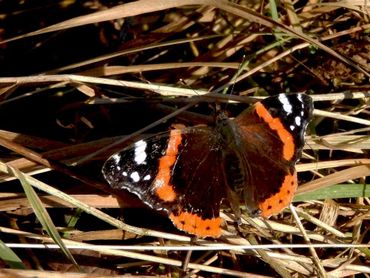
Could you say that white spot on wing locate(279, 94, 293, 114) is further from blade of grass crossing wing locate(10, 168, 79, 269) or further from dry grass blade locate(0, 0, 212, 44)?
blade of grass crossing wing locate(10, 168, 79, 269)

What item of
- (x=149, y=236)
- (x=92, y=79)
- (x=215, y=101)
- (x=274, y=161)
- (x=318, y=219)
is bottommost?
(x=318, y=219)

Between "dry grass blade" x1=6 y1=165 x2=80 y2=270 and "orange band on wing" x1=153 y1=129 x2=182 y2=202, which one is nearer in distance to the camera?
"dry grass blade" x1=6 y1=165 x2=80 y2=270

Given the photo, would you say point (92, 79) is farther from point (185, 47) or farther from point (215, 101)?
point (185, 47)

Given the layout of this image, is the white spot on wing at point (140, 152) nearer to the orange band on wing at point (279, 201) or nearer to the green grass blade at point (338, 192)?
the orange band on wing at point (279, 201)

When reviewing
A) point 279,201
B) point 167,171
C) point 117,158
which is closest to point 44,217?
point 117,158

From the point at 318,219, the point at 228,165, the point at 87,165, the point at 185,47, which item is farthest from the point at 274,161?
the point at 185,47

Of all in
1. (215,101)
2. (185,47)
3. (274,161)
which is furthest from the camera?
(185,47)

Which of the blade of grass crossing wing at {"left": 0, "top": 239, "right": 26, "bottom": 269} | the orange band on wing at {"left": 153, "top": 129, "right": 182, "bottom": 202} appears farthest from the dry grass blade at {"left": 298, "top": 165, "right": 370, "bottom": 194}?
the blade of grass crossing wing at {"left": 0, "top": 239, "right": 26, "bottom": 269}
